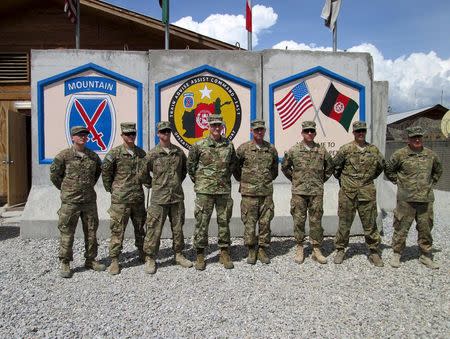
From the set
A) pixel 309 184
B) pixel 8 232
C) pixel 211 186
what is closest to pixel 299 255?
pixel 309 184

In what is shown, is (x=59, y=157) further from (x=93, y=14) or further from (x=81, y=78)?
(x=93, y=14)

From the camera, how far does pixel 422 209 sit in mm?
5273

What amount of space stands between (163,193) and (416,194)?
11.3 ft

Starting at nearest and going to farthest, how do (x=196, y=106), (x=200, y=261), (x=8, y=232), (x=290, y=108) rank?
(x=200, y=261) → (x=196, y=106) → (x=290, y=108) → (x=8, y=232)

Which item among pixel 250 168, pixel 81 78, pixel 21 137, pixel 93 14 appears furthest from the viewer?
pixel 93 14

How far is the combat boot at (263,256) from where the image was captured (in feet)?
17.4

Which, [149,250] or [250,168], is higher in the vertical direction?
[250,168]

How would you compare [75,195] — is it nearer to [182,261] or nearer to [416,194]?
[182,261]

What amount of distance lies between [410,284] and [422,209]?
1.22 metres

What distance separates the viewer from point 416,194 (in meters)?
5.20

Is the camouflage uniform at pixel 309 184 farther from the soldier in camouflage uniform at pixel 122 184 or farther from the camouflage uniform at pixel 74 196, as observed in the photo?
the camouflage uniform at pixel 74 196

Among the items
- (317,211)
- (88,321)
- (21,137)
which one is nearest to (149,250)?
(88,321)

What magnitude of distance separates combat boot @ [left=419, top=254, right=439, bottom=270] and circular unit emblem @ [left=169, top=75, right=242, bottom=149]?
384cm

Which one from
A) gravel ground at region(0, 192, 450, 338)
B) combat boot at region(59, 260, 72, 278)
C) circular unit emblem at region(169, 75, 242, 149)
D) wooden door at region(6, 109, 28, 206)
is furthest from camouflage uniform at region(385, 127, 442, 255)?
wooden door at region(6, 109, 28, 206)
